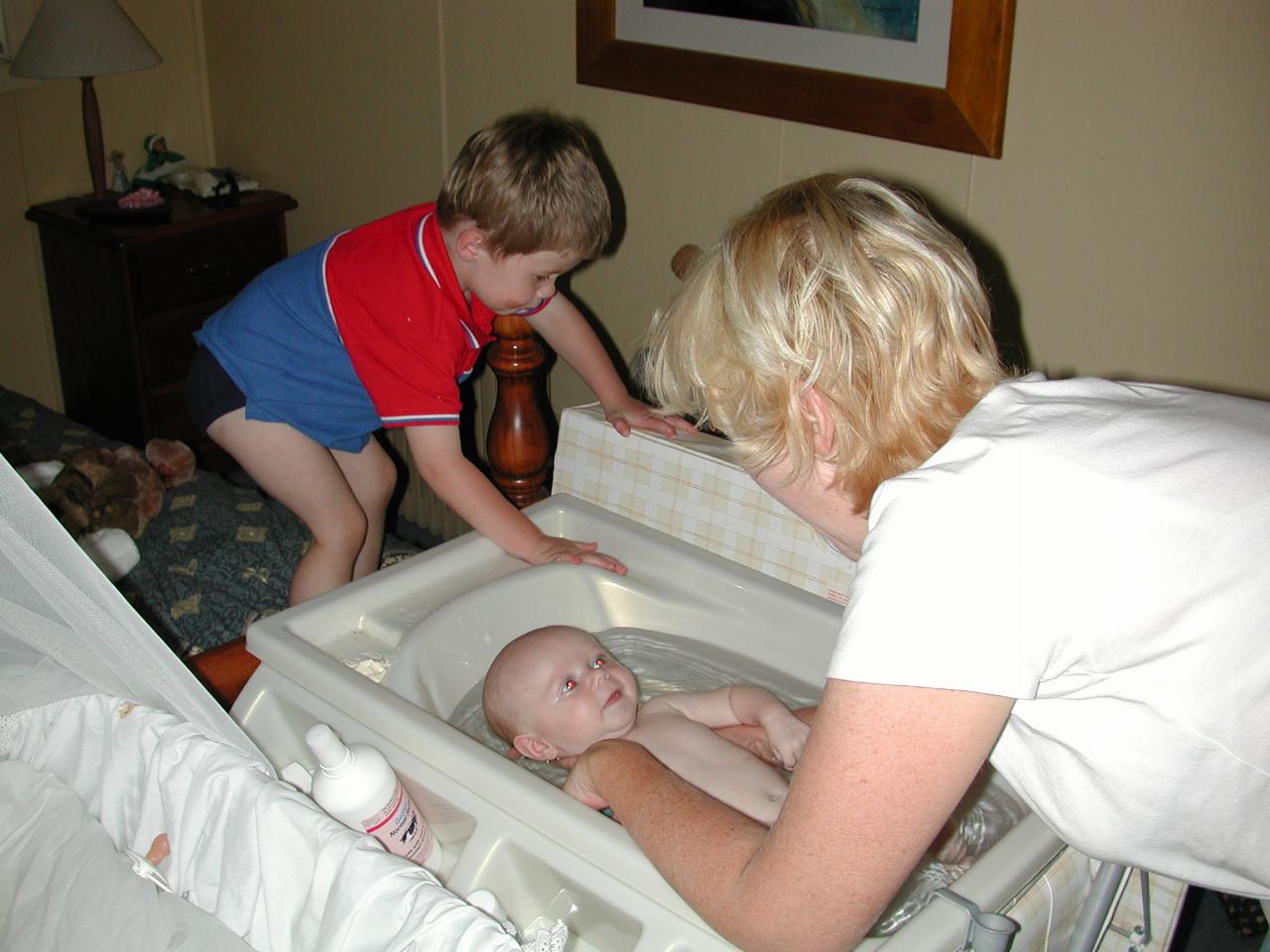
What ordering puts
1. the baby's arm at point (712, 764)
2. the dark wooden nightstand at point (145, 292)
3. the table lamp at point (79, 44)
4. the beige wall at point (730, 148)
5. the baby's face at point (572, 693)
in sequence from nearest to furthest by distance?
the baby's arm at point (712, 764)
the baby's face at point (572, 693)
the beige wall at point (730, 148)
the table lamp at point (79, 44)
the dark wooden nightstand at point (145, 292)

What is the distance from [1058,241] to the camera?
1.76m

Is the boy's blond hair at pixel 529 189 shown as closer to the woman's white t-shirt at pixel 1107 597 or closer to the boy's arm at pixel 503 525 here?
the boy's arm at pixel 503 525

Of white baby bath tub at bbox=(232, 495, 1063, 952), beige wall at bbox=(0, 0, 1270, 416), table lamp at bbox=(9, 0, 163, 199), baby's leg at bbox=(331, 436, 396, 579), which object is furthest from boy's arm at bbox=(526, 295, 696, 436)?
table lamp at bbox=(9, 0, 163, 199)

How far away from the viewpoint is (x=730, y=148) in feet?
7.02

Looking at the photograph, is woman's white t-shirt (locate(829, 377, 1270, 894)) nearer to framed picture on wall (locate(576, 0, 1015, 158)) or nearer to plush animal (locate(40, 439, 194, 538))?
framed picture on wall (locate(576, 0, 1015, 158))

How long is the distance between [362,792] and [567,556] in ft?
1.57

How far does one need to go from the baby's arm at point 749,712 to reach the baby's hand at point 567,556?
0.17 m

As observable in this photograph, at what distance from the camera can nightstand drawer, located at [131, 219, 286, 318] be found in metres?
A: 2.75

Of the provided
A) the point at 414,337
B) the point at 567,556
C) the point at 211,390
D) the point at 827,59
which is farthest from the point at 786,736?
the point at 827,59

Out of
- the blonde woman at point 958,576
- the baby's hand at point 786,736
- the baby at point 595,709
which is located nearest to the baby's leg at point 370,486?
the baby at point 595,709

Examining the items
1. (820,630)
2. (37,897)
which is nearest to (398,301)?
(820,630)

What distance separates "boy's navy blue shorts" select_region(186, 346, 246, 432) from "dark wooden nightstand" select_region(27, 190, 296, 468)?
1188 millimetres

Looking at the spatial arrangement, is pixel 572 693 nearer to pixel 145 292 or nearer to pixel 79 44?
pixel 145 292

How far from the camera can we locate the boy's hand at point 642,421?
4.89ft
